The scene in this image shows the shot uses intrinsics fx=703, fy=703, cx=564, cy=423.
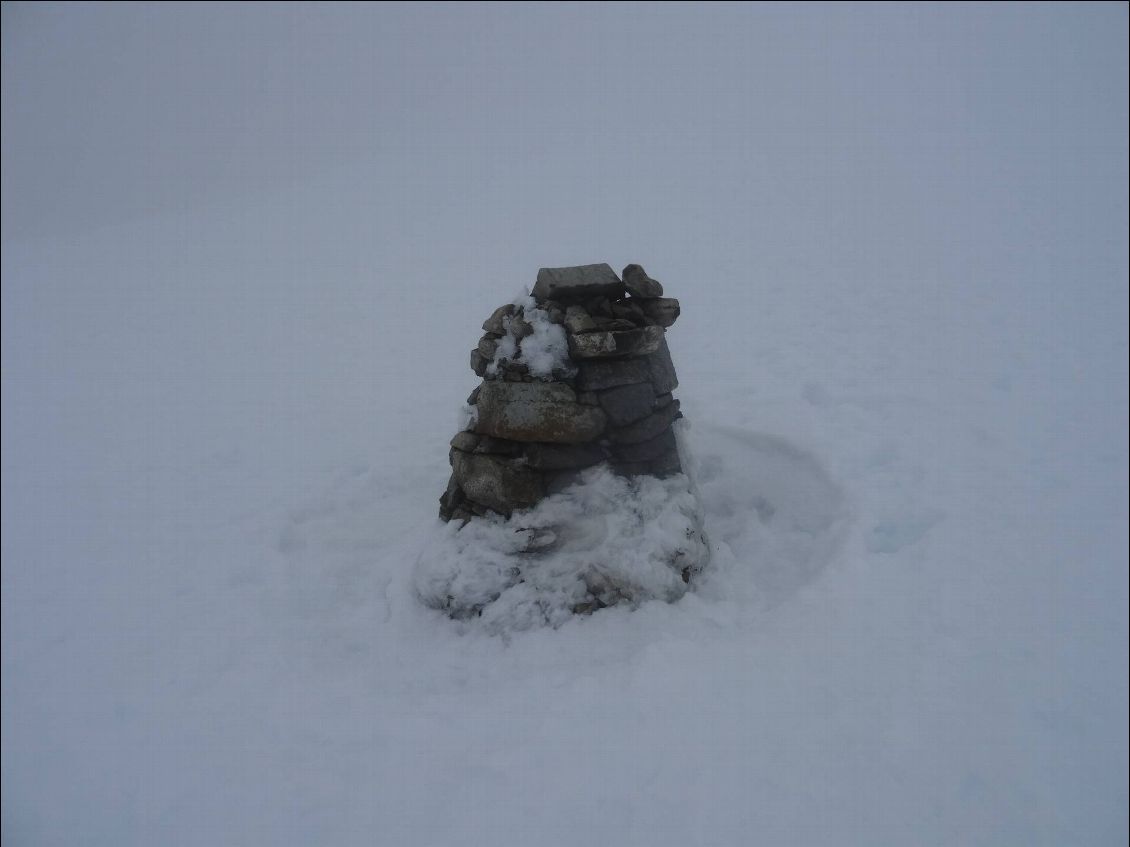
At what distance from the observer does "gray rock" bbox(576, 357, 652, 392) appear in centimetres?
690

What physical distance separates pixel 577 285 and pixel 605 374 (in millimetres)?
906

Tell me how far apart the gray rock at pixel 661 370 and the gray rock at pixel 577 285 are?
28.5 inches

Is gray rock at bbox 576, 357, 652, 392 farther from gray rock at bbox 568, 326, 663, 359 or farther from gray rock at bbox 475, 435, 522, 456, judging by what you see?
gray rock at bbox 475, 435, 522, 456

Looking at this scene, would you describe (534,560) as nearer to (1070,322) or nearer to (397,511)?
(397,511)

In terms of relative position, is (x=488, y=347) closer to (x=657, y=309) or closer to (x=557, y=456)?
(x=557, y=456)

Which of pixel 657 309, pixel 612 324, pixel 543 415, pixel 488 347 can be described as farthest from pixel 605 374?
pixel 488 347

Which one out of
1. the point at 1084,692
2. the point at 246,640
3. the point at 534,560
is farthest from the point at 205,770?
the point at 1084,692

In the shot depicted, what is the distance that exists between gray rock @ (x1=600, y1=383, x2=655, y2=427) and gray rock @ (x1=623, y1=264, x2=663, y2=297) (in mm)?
925

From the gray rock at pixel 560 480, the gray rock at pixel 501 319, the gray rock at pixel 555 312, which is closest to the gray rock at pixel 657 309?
the gray rock at pixel 555 312

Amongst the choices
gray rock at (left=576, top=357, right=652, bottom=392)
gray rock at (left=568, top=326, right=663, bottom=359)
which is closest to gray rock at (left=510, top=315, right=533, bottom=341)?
gray rock at (left=568, top=326, right=663, bottom=359)

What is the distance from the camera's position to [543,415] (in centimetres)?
676

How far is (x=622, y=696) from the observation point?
546 centimetres

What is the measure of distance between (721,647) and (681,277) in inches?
598

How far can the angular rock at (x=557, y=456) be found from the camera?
6.96m
